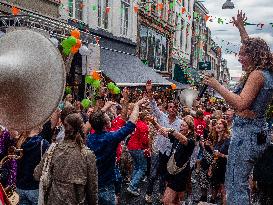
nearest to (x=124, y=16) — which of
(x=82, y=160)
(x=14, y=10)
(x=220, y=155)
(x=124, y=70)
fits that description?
(x=124, y=70)

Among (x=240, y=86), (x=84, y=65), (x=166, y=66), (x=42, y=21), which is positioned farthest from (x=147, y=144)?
(x=166, y=66)

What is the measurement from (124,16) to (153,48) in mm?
5471

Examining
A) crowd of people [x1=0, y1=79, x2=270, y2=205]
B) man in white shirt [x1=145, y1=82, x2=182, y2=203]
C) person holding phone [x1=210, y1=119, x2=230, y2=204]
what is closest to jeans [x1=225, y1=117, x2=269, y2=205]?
crowd of people [x1=0, y1=79, x2=270, y2=205]

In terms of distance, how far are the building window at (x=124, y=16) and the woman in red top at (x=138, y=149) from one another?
12415 millimetres

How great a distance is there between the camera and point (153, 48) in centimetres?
2541

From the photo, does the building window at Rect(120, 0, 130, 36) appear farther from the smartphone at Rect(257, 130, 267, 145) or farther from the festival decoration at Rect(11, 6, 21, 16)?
the smartphone at Rect(257, 130, 267, 145)

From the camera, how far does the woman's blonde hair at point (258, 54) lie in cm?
292

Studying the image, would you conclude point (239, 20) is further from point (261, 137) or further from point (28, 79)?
point (28, 79)

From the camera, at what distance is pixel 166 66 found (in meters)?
28.6

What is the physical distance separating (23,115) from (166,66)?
2686 centimetres

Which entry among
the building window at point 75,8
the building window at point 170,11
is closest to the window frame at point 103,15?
the building window at point 75,8

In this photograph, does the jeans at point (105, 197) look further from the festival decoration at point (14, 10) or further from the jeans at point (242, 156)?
the festival decoration at point (14, 10)

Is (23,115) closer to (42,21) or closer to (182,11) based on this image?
(42,21)

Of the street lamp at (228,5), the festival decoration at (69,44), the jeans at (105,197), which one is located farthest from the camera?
the street lamp at (228,5)
